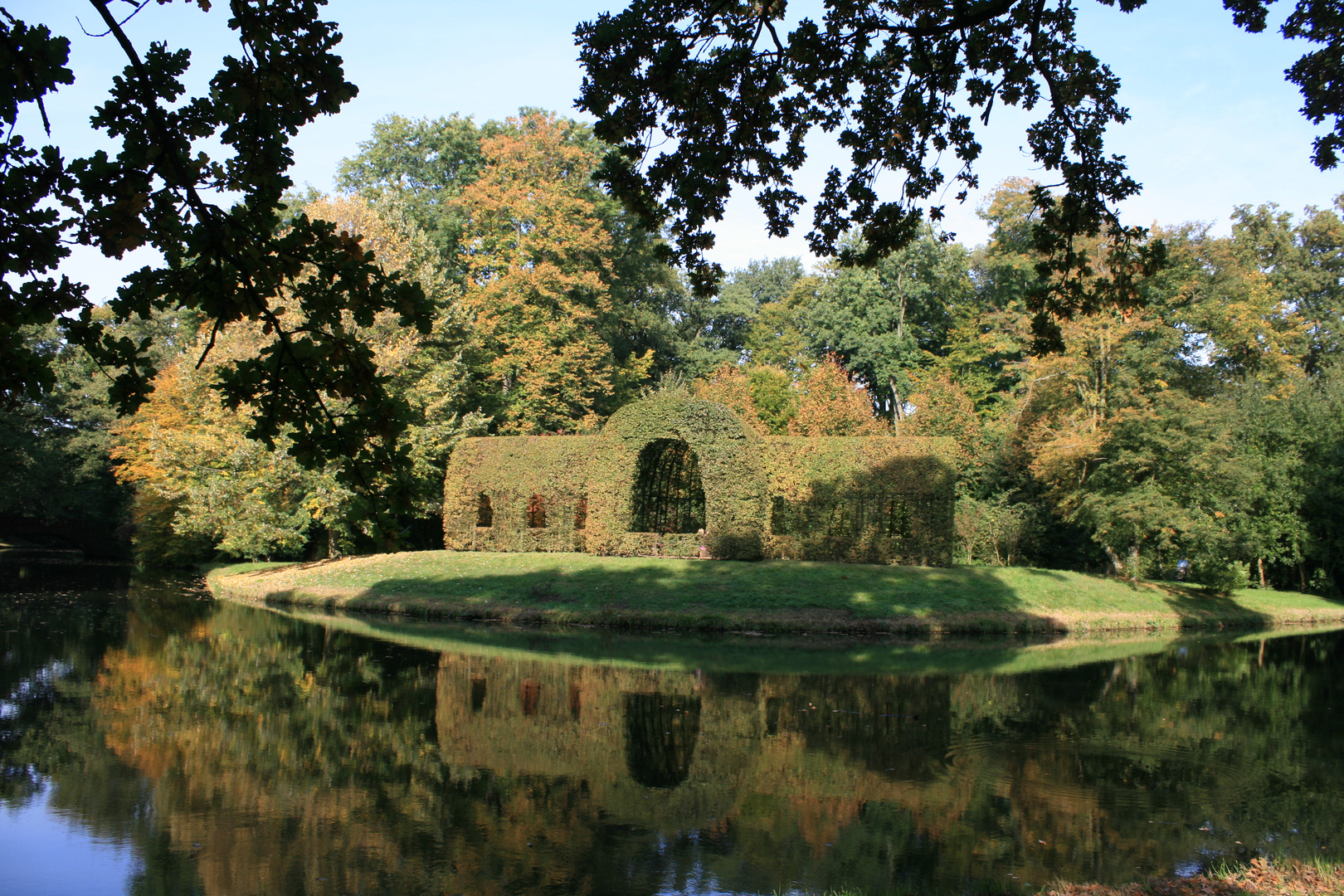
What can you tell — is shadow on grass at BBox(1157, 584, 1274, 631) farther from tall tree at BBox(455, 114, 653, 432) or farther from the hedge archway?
tall tree at BBox(455, 114, 653, 432)

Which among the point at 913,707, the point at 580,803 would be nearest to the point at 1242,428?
the point at 913,707

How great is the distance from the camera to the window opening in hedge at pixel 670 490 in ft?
93.3

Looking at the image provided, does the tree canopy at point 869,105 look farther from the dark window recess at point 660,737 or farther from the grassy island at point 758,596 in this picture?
the grassy island at point 758,596

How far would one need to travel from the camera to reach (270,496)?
2767 centimetres

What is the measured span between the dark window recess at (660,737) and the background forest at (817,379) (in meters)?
11.2

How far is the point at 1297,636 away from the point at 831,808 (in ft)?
65.8

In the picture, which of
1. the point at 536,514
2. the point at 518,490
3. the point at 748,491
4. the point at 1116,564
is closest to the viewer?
the point at 748,491

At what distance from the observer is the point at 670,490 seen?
98.3 ft

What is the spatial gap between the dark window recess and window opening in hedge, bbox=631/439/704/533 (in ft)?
53.7

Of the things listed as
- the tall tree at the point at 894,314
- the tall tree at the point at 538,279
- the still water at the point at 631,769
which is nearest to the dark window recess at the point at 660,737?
the still water at the point at 631,769

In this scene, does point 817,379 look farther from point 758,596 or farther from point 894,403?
point 758,596

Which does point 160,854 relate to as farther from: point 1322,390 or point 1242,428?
point 1322,390

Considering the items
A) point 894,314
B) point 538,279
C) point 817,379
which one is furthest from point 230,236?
point 894,314

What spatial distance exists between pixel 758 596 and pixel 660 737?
10.4 m
